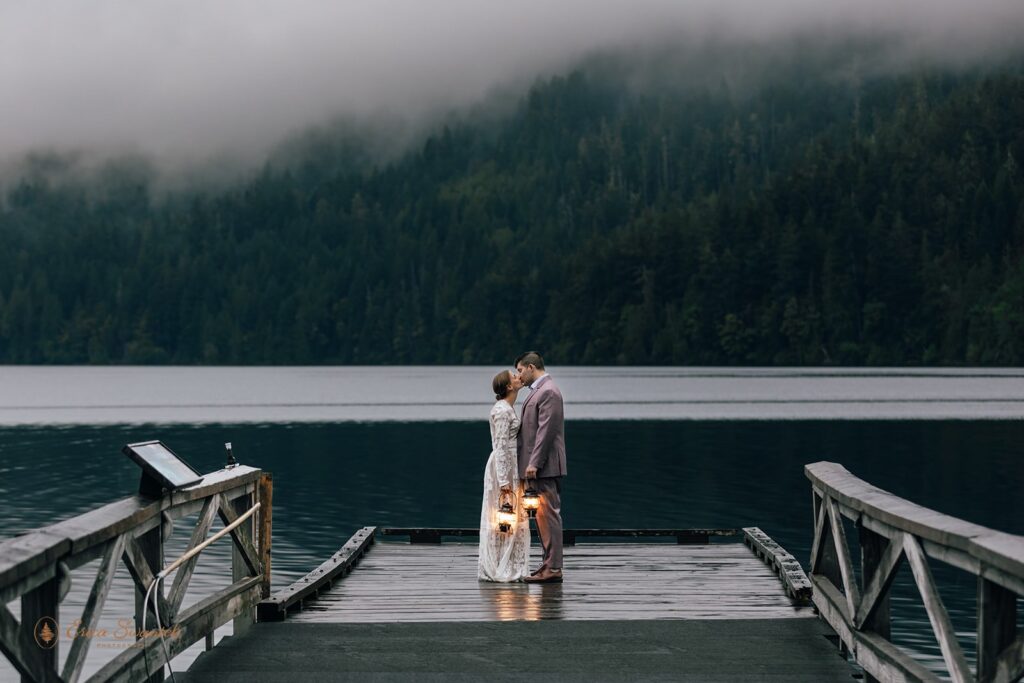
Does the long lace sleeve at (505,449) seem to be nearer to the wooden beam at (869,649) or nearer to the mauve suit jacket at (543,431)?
the mauve suit jacket at (543,431)

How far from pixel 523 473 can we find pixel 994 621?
720 centimetres

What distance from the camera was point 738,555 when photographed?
46.6 feet

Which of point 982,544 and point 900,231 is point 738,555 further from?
point 900,231

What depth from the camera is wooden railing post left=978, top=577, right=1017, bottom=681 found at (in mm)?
5434

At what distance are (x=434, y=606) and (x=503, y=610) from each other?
0.65 metres

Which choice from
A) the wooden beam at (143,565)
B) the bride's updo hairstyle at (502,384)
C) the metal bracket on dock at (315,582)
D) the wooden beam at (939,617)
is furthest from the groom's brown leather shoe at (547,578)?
the wooden beam at (939,617)

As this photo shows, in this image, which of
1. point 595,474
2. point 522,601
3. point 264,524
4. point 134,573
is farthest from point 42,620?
point 595,474

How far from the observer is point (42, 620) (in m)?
5.86

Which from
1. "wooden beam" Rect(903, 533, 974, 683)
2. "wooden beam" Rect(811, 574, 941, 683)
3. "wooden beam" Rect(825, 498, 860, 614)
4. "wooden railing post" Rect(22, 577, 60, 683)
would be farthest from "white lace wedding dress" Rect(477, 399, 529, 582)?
"wooden railing post" Rect(22, 577, 60, 683)

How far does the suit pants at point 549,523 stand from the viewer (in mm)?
12188

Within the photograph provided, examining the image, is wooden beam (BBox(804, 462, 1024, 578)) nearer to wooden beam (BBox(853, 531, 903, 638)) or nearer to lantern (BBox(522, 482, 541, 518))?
wooden beam (BBox(853, 531, 903, 638))

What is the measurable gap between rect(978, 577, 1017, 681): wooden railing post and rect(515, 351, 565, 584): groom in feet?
22.1

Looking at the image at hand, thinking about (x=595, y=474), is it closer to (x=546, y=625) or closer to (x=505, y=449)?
(x=505, y=449)

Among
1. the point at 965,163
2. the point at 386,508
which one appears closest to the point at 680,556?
the point at 386,508
